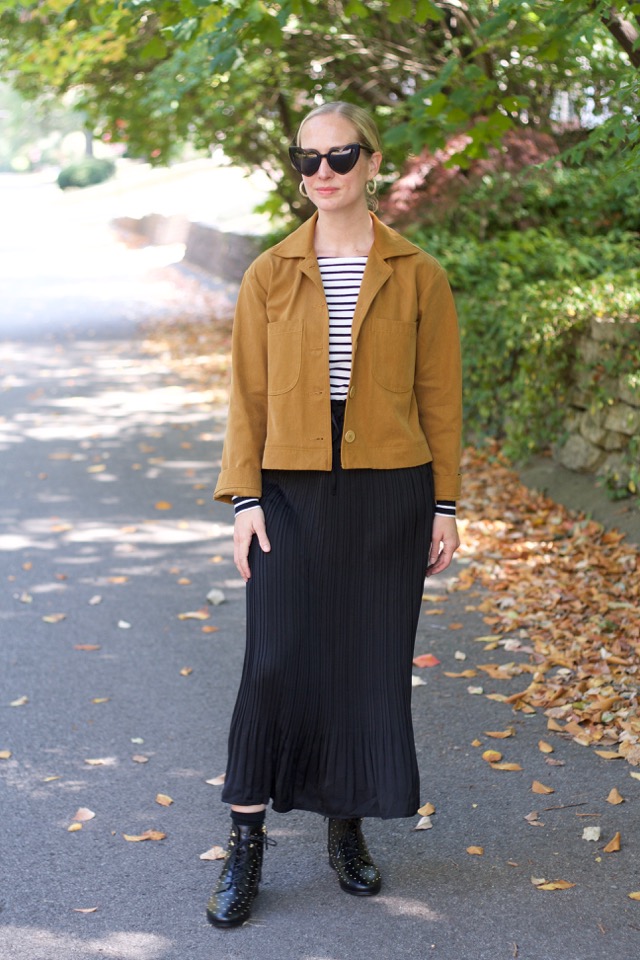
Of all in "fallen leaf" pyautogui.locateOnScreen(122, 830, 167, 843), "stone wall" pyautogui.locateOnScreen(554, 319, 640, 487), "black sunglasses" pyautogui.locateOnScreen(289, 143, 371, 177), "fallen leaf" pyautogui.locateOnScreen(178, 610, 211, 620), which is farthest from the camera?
"stone wall" pyautogui.locateOnScreen(554, 319, 640, 487)

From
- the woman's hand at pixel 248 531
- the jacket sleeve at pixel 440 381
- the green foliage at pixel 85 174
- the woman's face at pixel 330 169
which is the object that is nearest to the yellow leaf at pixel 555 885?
the jacket sleeve at pixel 440 381

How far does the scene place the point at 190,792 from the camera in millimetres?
4074

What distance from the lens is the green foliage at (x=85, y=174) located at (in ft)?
154

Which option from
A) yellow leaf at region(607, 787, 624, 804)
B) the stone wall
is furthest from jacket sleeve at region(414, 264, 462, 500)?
the stone wall

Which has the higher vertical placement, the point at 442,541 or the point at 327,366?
the point at 327,366

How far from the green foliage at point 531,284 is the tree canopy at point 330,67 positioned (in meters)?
0.74

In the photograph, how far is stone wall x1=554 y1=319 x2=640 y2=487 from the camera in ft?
21.5

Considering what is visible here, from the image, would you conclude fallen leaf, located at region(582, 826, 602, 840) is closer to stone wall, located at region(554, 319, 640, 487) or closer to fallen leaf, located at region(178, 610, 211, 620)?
fallen leaf, located at region(178, 610, 211, 620)

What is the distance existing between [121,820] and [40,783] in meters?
0.44

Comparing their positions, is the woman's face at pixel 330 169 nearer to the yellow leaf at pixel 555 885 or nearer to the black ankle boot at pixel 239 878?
the black ankle boot at pixel 239 878

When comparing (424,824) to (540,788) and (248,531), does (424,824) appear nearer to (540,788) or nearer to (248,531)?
(540,788)

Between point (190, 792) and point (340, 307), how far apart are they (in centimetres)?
183

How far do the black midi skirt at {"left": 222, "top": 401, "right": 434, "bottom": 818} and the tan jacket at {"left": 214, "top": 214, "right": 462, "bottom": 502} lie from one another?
7 cm

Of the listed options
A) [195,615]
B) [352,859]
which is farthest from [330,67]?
[352,859]
